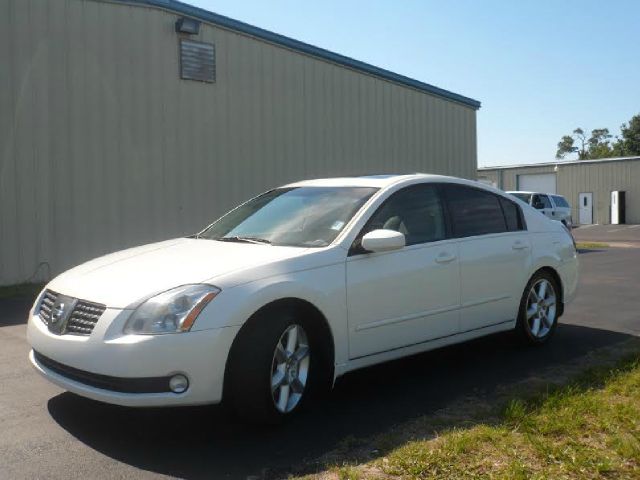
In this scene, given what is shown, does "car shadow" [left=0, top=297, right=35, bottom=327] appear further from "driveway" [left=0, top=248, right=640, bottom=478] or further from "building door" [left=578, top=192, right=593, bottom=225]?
"building door" [left=578, top=192, right=593, bottom=225]

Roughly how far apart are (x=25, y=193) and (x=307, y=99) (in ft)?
21.5

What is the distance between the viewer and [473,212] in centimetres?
563

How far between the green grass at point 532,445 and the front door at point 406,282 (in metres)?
0.75

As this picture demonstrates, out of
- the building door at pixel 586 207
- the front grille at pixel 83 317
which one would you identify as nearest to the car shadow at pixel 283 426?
the front grille at pixel 83 317

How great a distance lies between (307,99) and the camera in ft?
49.1

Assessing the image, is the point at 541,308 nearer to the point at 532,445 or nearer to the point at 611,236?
the point at 532,445

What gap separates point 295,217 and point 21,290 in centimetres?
664

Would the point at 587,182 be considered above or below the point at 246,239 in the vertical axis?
above

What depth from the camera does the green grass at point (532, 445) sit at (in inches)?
130

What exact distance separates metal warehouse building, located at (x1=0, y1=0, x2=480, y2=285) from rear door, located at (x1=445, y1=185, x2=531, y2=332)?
760 cm

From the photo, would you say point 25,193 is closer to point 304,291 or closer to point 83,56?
point 83,56

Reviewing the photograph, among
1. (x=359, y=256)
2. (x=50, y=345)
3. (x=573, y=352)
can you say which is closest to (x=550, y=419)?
(x=359, y=256)

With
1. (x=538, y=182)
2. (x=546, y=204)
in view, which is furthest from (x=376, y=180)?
(x=538, y=182)

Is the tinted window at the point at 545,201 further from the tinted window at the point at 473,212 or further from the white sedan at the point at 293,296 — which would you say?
the tinted window at the point at 473,212
